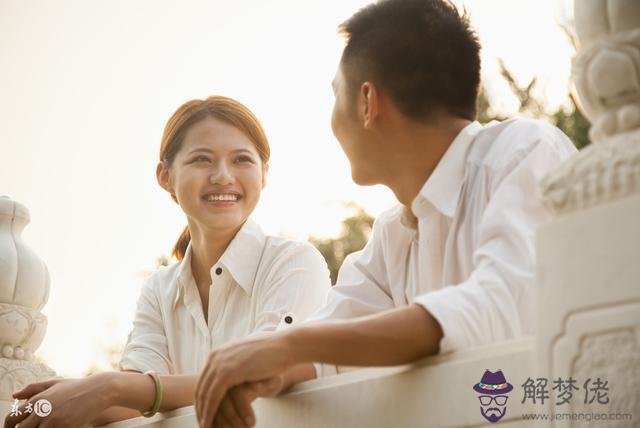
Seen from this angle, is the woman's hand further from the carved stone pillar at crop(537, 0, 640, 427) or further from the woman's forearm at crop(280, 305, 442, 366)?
the carved stone pillar at crop(537, 0, 640, 427)

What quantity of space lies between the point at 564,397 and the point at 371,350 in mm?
568

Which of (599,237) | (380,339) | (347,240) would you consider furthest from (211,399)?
(347,240)

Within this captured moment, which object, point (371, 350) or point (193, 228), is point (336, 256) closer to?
point (193, 228)

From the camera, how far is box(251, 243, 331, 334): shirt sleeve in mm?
4195

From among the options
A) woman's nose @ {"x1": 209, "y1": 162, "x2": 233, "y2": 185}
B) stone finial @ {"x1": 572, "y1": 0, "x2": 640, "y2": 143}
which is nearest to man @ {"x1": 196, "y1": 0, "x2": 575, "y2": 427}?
stone finial @ {"x1": 572, "y1": 0, "x2": 640, "y2": 143}

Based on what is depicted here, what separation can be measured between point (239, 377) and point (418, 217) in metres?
0.87

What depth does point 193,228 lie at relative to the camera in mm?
4812

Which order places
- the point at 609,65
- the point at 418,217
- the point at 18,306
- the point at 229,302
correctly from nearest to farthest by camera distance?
the point at 609,65
the point at 418,217
the point at 229,302
the point at 18,306

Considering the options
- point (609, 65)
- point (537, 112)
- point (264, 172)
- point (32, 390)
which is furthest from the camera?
point (537, 112)

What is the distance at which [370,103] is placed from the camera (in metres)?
3.04

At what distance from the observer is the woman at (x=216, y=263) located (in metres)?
4.37

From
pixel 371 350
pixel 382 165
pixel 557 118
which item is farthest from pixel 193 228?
pixel 557 118

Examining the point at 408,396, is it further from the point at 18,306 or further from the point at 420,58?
the point at 18,306

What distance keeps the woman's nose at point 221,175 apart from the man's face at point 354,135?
149 cm
